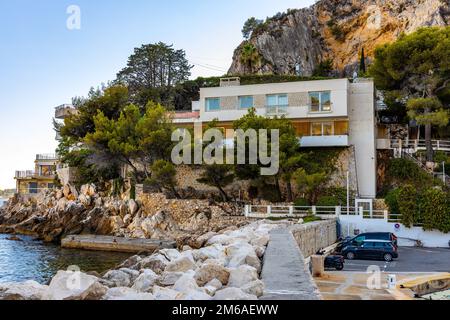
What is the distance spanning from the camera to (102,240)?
30.8 metres

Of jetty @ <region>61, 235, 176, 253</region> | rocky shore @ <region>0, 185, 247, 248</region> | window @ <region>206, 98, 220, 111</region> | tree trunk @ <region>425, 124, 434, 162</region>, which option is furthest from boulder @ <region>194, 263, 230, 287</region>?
tree trunk @ <region>425, 124, 434, 162</region>

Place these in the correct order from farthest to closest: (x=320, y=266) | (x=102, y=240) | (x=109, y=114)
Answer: (x=109, y=114)
(x=102, y=240)
(x=320, y=266)

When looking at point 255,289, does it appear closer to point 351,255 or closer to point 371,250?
point 371,250

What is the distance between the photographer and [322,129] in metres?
34.3

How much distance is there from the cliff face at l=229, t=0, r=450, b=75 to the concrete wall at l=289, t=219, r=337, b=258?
40370 mm

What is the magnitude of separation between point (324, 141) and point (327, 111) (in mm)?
2216

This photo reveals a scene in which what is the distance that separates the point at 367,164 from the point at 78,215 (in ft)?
75.4

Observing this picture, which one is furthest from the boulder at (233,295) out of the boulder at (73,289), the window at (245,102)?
the window at (245,102)

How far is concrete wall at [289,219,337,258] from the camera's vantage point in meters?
15.9

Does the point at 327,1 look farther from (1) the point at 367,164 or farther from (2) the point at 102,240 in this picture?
(2) the point at 102,240

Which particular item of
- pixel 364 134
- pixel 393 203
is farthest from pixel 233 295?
pixel 364 134

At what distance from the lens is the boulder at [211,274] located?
8.18m

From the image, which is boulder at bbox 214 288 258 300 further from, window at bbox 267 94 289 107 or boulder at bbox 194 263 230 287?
window at bbox 267 94 289 107
